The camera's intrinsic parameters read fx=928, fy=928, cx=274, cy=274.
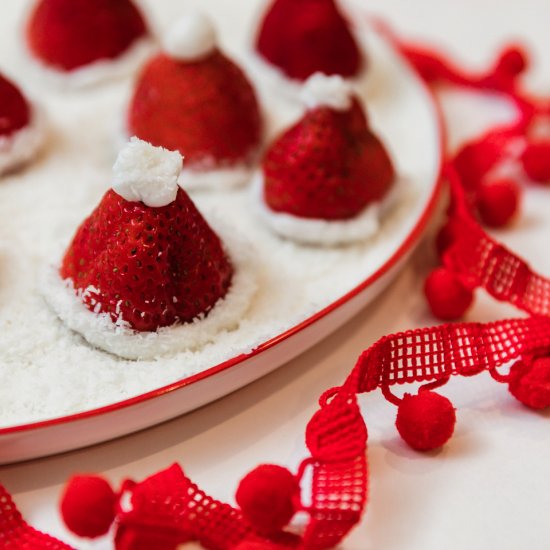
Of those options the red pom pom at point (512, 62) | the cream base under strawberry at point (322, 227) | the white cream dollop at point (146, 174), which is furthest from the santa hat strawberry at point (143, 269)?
the red pom pom at point (512, 62)

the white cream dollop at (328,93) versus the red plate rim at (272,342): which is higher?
the white cream dollop at (328,93)

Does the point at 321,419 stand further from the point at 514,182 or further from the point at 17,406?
the point at 514,182

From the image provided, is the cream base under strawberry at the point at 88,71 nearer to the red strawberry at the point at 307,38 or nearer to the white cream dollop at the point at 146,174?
the red strawberry at the point at 307,38

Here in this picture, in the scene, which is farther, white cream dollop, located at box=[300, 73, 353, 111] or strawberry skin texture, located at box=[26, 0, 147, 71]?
strawberry skin texture, located at box=[26, 0, 147, 71]

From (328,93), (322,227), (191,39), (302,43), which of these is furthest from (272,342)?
(302,43)

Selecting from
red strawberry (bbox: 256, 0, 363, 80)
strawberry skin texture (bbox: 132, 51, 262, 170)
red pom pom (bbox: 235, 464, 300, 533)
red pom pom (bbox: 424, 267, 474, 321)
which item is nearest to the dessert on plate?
red strawberry (bbox: 256, 0, 363, 80)

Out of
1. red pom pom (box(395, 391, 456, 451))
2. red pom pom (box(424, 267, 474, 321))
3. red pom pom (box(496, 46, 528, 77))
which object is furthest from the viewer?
red pom pom (box(496, 46, 528, 77))

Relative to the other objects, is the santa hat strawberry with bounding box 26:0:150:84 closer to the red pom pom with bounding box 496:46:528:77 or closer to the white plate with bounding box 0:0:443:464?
the white plate with bounding box 0:0:443:464

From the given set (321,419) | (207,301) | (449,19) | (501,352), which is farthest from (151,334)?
(449,19)
